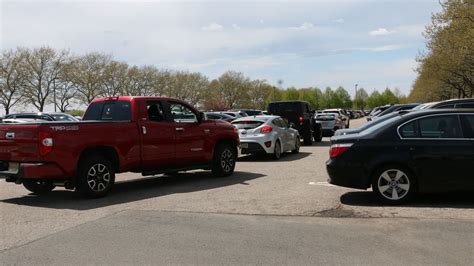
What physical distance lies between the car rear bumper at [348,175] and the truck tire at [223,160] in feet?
12.9

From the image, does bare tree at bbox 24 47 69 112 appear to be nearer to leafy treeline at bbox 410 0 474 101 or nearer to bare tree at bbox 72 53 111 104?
bare tree at bbox 72 53 111 104

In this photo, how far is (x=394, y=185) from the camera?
311 inches

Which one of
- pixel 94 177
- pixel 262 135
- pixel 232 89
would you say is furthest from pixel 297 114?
pixel 232 89

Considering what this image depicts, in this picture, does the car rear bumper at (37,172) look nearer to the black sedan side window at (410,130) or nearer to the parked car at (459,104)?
the black sedan side window at (410,130)

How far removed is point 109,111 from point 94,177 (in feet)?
5.73

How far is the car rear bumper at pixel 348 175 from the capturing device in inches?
312

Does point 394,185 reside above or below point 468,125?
below

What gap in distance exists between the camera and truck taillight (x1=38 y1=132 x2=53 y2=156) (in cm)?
809

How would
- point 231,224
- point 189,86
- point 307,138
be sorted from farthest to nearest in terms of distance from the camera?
→ point 189,86, point 307,138, point 231,224

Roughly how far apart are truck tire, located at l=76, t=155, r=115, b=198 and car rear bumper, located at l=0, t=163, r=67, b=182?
403mm

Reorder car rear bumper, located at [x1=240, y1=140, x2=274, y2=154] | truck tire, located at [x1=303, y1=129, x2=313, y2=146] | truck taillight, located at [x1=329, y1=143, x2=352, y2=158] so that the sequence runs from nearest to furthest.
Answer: truck taillight, located at [x1=329, y1=143, x2=352, y2=158]
car rear bumper, located at [x1=240, y1=140, x2=274, y2=154]
truck tire, located at [x1=303, y1=129, x2=313, y2=146]

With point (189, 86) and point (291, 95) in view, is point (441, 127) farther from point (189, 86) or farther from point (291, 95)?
point (291, 95)

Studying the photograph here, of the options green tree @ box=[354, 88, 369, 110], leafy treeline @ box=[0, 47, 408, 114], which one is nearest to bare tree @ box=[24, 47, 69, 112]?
leafy treeline @ box=[0, 47, 408, 114]

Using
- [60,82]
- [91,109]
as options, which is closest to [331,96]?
[60,82]
